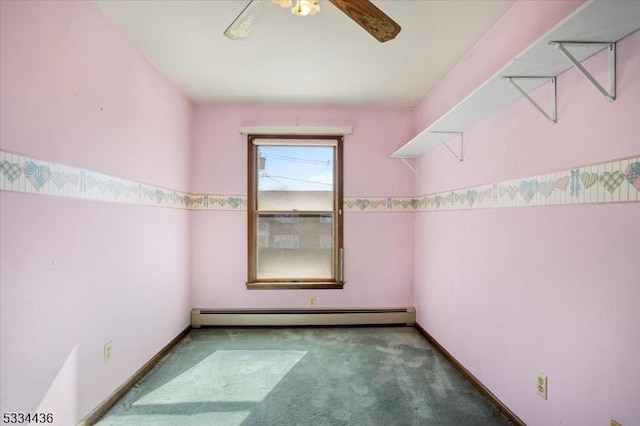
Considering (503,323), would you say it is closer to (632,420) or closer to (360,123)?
(632,420)

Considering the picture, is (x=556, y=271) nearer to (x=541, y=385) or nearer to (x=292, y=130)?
(x=541, y=385)

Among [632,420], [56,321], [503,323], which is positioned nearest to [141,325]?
[56,321]

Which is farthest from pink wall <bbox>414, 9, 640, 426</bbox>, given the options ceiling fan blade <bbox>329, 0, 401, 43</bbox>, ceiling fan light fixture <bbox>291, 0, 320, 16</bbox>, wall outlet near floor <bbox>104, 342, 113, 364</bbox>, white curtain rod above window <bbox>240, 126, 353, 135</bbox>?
wall outlet near floor <bbox>104, 342, 113, 364</bbox>

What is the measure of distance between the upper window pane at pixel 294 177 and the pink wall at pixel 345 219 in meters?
0.20

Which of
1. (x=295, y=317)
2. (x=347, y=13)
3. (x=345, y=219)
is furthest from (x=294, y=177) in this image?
(x=347, y=13)

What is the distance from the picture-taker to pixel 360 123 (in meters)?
3.61

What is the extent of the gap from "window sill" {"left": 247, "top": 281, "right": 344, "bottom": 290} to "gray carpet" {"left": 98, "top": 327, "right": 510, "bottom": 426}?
518 mm

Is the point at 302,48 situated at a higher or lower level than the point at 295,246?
higher

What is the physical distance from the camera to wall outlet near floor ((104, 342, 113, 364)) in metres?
2.01

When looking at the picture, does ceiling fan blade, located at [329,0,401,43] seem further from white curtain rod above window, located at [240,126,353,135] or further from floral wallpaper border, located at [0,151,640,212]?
white curtain rod above window, located at [240,126,353,135]

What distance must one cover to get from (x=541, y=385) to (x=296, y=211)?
100 inches

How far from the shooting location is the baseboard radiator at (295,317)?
347cm

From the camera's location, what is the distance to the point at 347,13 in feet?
4.68

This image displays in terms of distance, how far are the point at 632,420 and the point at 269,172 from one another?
318 centimetres
